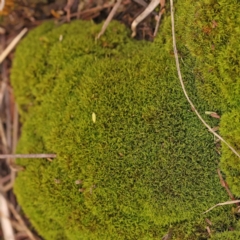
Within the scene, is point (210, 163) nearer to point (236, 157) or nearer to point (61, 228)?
point (236, 157)

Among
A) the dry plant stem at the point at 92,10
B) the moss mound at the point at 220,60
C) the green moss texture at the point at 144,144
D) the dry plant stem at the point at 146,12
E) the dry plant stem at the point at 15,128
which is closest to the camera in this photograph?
the moss mound at the point at 220,60

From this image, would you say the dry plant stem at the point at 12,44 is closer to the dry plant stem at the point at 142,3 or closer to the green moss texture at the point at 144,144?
the green moss texture at the point at 144,144

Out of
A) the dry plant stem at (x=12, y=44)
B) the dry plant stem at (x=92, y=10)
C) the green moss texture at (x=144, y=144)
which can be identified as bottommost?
the green moss texture at (x=144, y=144)

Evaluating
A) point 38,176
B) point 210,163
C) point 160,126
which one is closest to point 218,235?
point 210,163

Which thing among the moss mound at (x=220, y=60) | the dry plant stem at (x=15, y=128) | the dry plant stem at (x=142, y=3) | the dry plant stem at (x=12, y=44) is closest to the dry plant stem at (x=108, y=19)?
the dry plant stem at (x=142, y=3)

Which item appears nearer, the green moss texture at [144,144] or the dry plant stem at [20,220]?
the green moss texture at [144,144]

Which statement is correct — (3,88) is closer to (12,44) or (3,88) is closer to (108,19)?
(12,44)

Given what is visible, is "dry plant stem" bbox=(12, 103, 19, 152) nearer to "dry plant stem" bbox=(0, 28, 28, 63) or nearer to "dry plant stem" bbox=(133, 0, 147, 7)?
"dry plant stem" bbox=(0, 28, 28, 63)

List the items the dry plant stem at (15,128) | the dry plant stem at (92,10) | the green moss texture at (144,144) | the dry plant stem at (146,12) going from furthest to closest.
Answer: the dry plant stem at (15,128), the dry plant stem at (92,10), the dry plant stem at (146,12), the green moss texture at (144,144)
